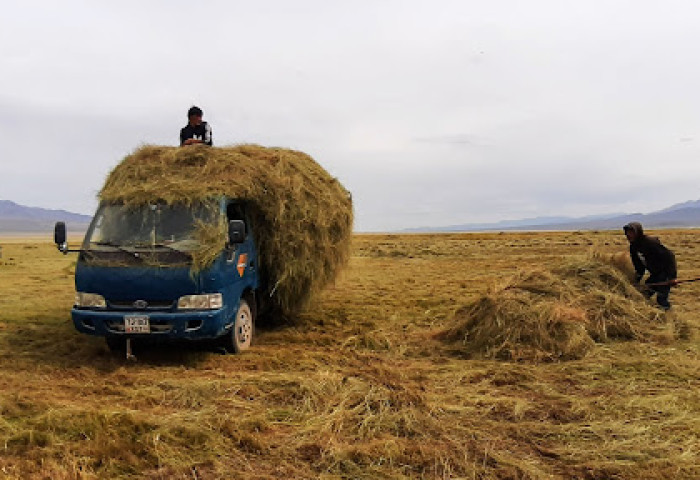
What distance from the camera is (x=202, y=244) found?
259 inches

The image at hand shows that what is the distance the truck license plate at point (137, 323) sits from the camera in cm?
623

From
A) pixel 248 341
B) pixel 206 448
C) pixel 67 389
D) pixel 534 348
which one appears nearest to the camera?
pixel 206 448

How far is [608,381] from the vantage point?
5926 millimetres

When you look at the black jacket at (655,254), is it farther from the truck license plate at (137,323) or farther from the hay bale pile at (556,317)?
the truck license plate at (137,323)

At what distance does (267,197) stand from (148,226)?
1.78 metres

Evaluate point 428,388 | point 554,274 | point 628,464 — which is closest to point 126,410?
point 428,388

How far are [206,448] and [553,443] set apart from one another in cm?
282

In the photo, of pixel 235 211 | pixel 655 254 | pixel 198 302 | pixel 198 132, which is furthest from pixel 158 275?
pixel 655 254

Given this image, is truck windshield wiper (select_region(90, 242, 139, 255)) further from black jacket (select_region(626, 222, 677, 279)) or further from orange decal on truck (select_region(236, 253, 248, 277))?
black jacket (select_region(626, 222, 677, 279))

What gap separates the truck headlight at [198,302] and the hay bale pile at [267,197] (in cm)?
36

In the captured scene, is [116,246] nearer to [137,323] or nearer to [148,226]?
[148,226]

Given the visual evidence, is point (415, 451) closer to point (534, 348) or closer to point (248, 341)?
point (534, 348)

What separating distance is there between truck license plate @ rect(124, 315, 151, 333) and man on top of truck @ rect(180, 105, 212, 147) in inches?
147

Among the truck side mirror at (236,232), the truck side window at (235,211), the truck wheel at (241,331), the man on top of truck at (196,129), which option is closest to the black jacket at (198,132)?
the man on top of truck at (196,129)
